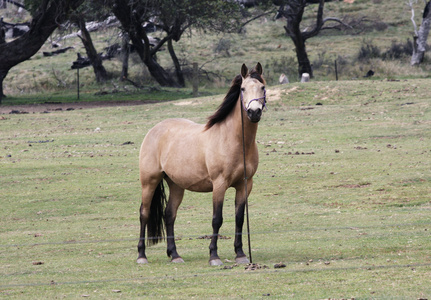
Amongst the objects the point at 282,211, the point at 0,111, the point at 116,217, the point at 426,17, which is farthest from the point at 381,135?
the point at 426,17

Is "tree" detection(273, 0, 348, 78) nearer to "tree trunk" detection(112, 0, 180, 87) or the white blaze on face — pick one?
"tree trunk" detection(112, 0, 180, 87)

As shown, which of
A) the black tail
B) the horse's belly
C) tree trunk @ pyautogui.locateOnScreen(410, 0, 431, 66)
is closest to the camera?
the horse's belly

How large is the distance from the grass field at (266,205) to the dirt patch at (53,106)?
190 centimetres

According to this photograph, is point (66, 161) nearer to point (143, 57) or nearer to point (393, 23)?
point (143, 57)

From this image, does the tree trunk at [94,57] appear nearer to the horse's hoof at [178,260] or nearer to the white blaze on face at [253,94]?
the horse's hoof at [178,260]

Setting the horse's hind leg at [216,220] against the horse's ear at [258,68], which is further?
the horse's hind leg at [216,220]

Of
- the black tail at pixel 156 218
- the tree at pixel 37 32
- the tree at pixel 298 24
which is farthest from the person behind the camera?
the tree at pixel 298 24

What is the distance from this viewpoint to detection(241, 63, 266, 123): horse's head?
7895 mm

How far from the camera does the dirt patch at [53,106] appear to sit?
32.7 meters

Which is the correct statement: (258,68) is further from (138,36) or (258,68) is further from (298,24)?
(298,24)

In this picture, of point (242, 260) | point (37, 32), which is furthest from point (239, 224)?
point (37, 32)

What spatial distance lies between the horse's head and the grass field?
76.0 inches

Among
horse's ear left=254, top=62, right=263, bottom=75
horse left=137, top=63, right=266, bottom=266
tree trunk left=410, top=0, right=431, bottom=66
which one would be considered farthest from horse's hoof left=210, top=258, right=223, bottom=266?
tree trunk left=410, top=0, right=431, bottom=66

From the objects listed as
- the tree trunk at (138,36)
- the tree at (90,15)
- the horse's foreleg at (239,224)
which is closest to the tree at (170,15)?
the tree trunk at (138,36)
